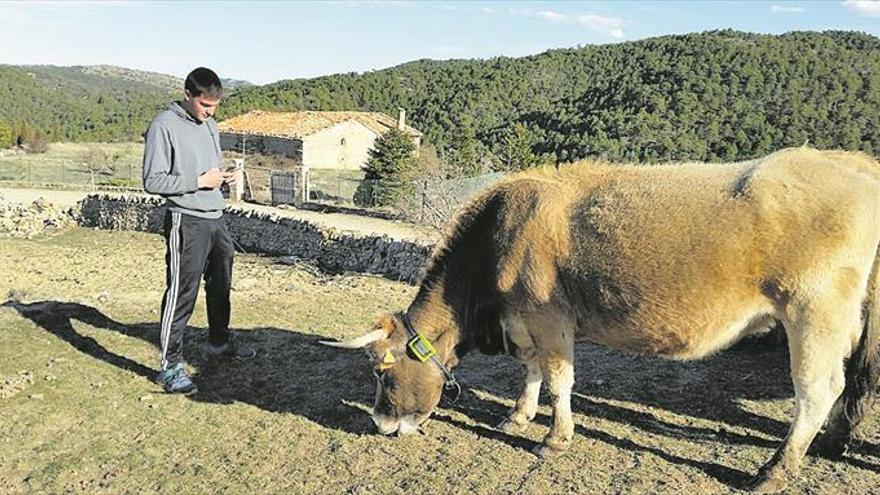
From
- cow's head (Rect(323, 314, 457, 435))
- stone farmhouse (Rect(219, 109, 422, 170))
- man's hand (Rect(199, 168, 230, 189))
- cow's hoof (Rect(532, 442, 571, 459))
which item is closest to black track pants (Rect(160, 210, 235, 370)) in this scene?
man's hand (Rect(199, 168, 230, 189))

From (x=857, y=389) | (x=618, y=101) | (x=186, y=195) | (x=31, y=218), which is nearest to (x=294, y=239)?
(x=31, y=218)

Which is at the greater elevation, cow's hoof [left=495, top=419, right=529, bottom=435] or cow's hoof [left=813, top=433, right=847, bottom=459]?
cow's hoof [left=813, top=433, right=847, bottom=459]

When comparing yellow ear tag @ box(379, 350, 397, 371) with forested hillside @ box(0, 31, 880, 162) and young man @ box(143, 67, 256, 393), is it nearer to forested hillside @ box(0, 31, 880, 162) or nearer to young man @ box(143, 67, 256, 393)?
young man @ box(143, 67, 256, 393)

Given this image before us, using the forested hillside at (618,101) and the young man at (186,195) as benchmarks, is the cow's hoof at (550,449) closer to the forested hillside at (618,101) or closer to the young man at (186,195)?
the young man at (186,195)

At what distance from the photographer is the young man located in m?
6.40

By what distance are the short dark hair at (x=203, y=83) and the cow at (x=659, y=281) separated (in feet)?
8.81

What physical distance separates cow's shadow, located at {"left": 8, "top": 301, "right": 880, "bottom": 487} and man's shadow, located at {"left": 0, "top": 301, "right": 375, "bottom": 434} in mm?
11

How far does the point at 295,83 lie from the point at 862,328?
110 metres

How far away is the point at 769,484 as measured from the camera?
16.1 ft

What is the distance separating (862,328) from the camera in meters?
5.20

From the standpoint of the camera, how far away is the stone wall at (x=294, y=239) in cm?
1462

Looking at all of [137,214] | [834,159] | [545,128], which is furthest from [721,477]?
[545,128]

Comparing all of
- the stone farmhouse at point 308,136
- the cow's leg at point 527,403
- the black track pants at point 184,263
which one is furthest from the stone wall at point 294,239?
the stone farmhouse at point 308,136

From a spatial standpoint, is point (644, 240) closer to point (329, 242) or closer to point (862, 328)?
point (862, 328)
